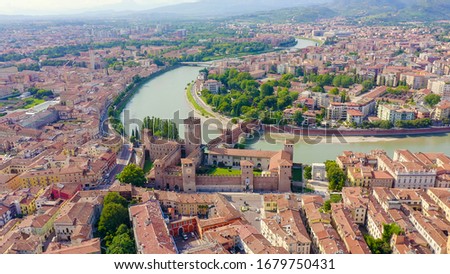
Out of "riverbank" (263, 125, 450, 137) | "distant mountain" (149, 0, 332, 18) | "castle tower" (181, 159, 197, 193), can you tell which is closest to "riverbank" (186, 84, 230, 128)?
"riverbank" (263, 125, 450, 137)

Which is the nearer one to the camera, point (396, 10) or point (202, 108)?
point (202, 108)

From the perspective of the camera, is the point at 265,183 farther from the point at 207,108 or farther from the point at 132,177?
the point at 207,108

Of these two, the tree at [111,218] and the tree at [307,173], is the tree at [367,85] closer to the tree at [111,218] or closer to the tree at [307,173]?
the tree at [307,173]

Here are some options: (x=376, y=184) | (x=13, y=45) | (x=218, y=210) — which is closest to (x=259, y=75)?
(x=376, y=184)

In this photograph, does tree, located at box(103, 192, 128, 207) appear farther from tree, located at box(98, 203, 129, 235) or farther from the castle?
the castle

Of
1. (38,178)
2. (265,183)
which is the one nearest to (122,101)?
(38,178)

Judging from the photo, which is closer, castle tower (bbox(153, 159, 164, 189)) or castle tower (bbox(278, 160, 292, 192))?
castle tower (bbox(278, 160, 292, 192))

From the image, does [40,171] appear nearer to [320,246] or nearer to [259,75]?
[320,246]
